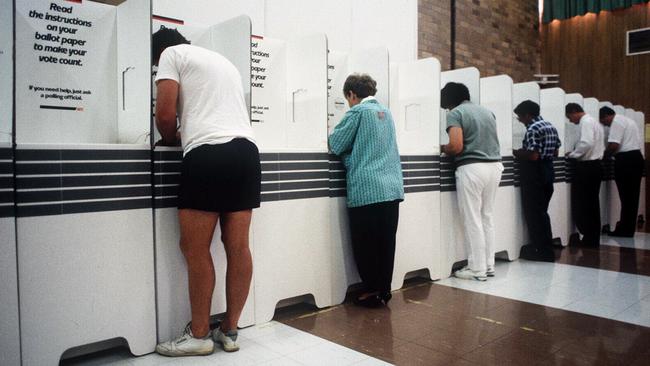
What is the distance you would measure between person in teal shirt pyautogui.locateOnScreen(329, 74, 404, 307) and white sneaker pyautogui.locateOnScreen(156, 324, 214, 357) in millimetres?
1107

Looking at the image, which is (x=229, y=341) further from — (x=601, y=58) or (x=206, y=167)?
(x=601, y=58)

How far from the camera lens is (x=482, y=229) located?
3.72 metres

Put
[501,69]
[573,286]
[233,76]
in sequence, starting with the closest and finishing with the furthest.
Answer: [233,76]
[573,286]
[501,69]

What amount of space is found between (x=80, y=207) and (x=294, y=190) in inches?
45.6

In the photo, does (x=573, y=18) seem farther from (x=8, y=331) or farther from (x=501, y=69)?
(x=8, y=331)

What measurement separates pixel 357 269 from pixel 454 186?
3.99 ft

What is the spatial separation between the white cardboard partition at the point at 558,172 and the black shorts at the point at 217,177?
3954mm

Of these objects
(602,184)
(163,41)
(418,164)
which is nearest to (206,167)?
(163,41)

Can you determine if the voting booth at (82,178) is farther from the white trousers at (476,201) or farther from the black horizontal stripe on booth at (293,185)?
the white trousers at (476,201)

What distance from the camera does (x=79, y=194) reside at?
2107 mm

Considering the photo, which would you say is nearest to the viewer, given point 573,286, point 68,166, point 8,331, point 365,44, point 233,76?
point 8,331

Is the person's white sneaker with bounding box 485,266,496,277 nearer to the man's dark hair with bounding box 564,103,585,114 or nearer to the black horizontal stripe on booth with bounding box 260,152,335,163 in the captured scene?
the black horizontal stripe on booth with bounding box 260,152,335,163

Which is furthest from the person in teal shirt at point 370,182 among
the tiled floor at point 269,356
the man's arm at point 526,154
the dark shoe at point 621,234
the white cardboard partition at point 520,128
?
the dark shoe at point 621,234

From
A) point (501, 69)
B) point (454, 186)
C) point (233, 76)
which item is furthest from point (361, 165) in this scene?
point (501, 69)
